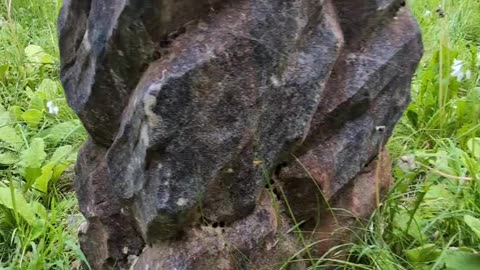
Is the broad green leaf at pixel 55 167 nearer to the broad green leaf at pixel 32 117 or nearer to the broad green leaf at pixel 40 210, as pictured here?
the broad green leaf at pixel 40 210

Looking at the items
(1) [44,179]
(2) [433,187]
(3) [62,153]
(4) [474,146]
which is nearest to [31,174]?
(1) [44,179]

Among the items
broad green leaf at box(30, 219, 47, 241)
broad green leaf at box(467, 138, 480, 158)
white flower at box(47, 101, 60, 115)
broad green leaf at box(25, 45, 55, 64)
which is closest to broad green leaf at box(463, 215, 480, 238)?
broad green leaf at box(467, 138, 480, 158)

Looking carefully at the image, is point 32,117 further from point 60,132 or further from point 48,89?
point 48,89

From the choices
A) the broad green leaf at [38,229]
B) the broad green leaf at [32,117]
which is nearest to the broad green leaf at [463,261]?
the broad green leaf at [38,229]

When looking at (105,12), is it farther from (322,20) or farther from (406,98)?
(406,98)

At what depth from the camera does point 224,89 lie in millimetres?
1439

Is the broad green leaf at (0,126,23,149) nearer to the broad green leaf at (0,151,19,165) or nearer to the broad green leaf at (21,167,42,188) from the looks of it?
the broad green leaf at (0,151,19,165)

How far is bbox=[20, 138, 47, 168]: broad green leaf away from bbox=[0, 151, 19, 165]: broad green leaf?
11 cm

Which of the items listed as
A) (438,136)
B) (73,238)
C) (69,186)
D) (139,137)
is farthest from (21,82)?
(139,137)

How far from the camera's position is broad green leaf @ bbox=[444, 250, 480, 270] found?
1699 millimetres

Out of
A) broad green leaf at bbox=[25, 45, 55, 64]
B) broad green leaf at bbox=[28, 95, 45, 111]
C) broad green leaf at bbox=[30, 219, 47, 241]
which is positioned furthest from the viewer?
broad green leaf at bbox=[25, 45, 55, 64]

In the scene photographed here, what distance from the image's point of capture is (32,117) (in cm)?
285

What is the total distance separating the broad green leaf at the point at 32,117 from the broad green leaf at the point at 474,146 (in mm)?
1545

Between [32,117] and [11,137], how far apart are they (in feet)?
0.61
